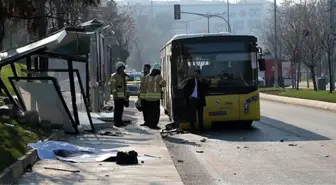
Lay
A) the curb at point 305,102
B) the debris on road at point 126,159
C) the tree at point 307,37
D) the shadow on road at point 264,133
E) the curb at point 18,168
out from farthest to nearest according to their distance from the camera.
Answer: the tree at point 307,37
the curb at point 305,102
the shadow on road at point 264,133
the debris on road at point 126,159
the curb at point 18,168

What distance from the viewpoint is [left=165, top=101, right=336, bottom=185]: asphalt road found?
35.2 ft

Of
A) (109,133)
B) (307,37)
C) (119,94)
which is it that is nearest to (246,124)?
(119,94)

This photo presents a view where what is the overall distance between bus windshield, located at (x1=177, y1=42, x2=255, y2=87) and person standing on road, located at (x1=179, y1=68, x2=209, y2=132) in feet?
1.04

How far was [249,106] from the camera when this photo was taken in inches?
757

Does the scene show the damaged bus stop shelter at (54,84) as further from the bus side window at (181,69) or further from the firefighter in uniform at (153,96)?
the bus side window at (181,69)

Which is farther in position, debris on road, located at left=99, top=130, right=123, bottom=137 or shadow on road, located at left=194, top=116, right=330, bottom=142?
debris on road, located at left=99, top=130, right=123, bottom=137

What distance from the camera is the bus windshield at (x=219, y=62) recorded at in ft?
63.9

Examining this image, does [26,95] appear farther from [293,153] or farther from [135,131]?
[293,153]

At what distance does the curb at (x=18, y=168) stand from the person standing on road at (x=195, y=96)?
7222 millimetres

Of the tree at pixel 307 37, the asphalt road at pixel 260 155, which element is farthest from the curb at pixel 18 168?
the tree at pixel 307 37

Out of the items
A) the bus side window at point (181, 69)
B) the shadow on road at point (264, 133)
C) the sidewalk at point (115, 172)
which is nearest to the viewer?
the sidewalk at point (115, 172)

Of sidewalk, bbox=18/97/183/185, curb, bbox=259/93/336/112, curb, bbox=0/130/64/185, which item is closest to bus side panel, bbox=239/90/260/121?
sidewalk, bbox=18/97/183/185

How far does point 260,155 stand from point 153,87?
289 inches

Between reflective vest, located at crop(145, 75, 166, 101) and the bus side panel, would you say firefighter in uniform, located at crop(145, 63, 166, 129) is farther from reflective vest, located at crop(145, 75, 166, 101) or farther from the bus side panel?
the bus side panel
